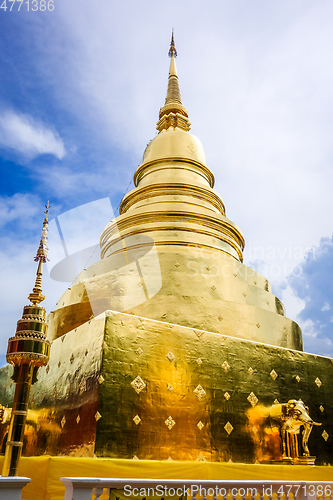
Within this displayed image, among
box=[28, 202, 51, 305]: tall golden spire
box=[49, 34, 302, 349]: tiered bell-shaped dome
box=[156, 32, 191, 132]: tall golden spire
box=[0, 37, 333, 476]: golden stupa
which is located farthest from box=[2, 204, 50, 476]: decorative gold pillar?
box=[156, 32, 191, 132]: tall golden spire

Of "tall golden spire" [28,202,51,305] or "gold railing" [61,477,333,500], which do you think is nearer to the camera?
"gold railing" [61,477,333,500]

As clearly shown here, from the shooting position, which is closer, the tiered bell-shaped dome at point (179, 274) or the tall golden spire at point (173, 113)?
the tiered bell-shaped dome at point (179, 274)

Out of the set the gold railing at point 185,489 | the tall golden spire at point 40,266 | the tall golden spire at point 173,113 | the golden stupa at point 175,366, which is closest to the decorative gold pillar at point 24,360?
the tall golden spire at point 40,266

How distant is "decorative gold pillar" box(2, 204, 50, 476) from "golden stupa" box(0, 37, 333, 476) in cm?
96

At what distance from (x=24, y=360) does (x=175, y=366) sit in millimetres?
2437

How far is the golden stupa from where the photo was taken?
6.09 meters

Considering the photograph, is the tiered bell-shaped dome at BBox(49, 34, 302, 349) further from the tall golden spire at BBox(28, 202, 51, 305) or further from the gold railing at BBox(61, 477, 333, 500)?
the gold railing at BBox(61, 477, 333, 500)

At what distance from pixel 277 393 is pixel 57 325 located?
4717 millimetres

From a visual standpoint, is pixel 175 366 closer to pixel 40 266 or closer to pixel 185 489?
pixel 185 489

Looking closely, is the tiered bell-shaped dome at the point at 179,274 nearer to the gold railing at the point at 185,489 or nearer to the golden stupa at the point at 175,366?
the golden stupa at the point at 175,366

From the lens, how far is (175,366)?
22.1 ft

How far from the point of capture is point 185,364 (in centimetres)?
684

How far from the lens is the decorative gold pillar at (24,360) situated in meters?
4.91

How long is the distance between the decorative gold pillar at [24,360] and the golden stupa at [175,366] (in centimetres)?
96
